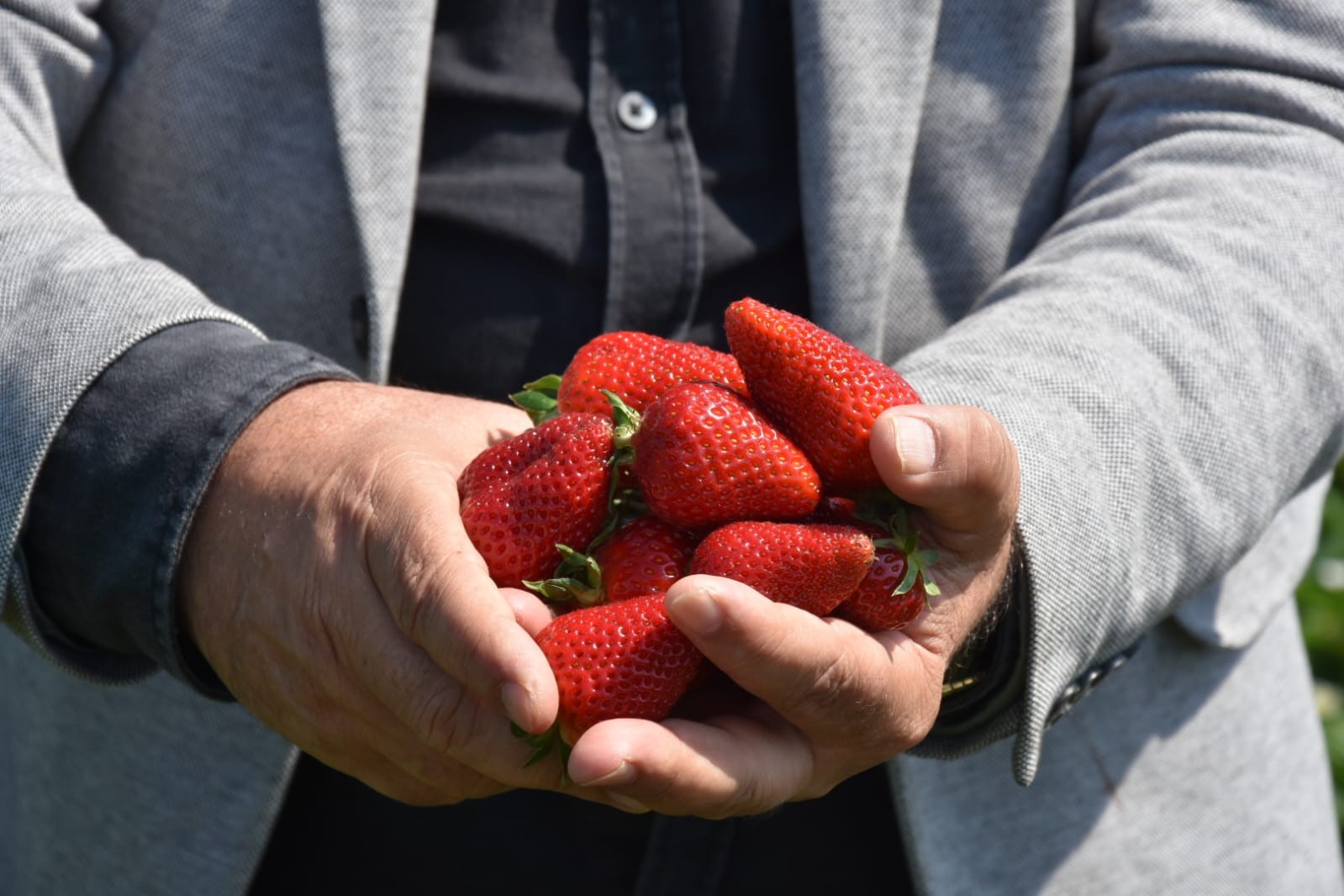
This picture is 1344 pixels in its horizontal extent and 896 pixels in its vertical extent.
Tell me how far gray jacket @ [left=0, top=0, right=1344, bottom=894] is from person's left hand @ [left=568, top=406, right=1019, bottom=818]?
0.15 metres

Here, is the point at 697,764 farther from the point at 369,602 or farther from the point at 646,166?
the point at 646,166

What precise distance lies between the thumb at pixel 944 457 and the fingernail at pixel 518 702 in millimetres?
403

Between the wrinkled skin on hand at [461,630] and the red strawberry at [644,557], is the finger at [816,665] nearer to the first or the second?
the wrinkled skin on hand at [461,630]

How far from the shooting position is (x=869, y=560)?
3.86ft

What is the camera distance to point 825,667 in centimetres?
114

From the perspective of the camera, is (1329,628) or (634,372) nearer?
(634,372)

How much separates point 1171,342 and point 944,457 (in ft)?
1.74

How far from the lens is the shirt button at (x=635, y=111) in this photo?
1.77m

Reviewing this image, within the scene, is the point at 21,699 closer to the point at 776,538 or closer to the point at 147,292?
the point at 147,292

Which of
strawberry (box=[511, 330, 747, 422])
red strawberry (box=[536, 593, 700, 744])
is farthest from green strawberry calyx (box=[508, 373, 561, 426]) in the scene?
red strawberry (box=[536, 593, 700, 744])

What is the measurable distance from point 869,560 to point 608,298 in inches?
28.7

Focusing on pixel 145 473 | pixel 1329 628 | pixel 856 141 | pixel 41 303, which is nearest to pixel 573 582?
pixel 145 473

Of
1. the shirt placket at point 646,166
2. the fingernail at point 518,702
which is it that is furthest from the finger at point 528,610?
the shirt placket at point 646,166

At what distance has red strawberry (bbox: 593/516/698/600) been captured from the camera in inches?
48.6
